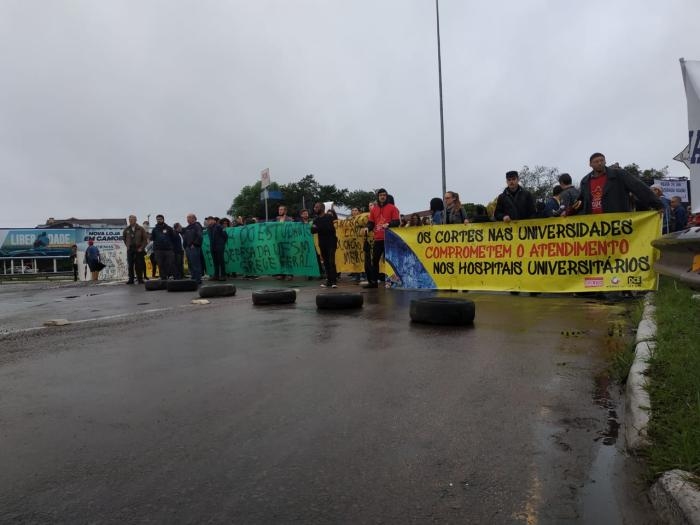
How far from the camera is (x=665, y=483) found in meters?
2.10

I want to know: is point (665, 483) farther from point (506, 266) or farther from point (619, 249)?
point (506, 266)

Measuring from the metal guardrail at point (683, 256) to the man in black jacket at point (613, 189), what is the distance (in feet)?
4.28

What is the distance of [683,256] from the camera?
6188mm

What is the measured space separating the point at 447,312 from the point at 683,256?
279cm

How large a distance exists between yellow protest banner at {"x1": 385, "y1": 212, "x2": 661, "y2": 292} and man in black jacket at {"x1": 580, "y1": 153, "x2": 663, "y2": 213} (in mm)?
256

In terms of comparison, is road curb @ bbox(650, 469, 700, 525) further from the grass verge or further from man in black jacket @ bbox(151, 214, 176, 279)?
man in black jacket @ bbox(151, 214, 176, 279)

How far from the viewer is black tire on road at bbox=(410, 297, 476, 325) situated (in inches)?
250

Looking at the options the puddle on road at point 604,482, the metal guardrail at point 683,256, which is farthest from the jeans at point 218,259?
the puddle on road at point 604,482

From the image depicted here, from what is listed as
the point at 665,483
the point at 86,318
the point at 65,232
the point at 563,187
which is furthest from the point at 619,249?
the point at 65,232

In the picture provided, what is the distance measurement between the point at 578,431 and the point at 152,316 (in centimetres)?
672

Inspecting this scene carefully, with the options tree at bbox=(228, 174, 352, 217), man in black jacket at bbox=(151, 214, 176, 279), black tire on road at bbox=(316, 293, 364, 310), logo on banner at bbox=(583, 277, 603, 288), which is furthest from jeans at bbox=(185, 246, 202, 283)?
tree at bbox=(228, 174, 352, 217)

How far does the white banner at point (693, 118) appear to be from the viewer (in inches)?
255

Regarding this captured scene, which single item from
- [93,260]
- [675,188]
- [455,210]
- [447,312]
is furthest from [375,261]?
[675,188]

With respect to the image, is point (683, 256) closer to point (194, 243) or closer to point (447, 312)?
point (447, 312)
